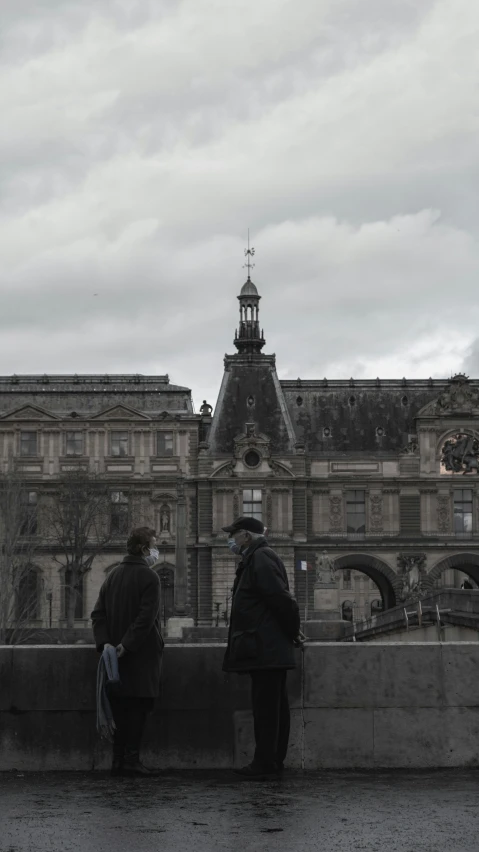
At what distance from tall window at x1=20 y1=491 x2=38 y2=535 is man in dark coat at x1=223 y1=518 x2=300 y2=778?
69.6 meters

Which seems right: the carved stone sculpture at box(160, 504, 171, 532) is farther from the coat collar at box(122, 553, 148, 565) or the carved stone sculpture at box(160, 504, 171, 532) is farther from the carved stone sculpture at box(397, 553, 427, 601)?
the coat collar at box(122, 553, 148, 565)

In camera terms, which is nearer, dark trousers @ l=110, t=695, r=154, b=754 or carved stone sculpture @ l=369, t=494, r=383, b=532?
dark trousers @ l=110, t=695, r=154, b=754

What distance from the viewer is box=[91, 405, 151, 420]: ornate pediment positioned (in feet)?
279

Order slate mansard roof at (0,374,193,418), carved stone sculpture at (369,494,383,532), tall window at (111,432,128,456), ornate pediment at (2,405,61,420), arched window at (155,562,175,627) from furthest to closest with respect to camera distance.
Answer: slate mansard roof at (0,374,193,418) < carved stone sculpture at (369,494,383,532) < tall window at (111,432,128,456) < ornate pediment at (2,405,61,420) < arched window at (155,562,175,627)

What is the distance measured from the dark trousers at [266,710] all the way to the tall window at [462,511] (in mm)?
73889

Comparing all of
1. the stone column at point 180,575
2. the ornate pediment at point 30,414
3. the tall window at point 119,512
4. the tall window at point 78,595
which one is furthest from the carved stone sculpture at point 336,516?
the stone column at point 180,575

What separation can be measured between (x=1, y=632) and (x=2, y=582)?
14.1ft

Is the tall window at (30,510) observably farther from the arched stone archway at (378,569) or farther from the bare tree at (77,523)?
the arched stone archway at (378,569)

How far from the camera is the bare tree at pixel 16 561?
6462 cm

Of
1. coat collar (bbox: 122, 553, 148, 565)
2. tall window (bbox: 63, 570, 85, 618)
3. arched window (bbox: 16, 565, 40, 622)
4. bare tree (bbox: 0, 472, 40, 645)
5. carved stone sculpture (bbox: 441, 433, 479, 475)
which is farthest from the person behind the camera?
carved stone sculpture (bbox: 441, 433, 479, 475)

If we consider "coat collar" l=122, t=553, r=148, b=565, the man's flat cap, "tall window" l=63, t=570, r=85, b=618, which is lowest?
"coat collar" l=122, t=553, r=148, b=565

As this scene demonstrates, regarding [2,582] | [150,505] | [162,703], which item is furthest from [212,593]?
[162,703]

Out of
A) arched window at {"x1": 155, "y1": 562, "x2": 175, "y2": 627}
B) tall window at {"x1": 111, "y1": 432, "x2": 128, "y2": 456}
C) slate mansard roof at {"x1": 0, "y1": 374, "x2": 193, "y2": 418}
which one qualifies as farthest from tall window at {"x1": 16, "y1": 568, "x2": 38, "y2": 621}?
slate mansard roof at {"x1": 0, "y1": 374, "x2": 193, "y2": 418}

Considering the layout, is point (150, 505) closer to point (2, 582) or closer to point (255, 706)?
point (2, 582)
